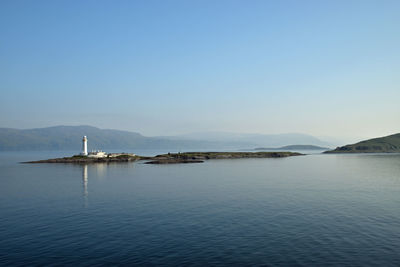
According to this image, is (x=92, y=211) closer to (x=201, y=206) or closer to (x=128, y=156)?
(x=201, y=206)

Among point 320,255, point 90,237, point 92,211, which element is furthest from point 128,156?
point 320,255

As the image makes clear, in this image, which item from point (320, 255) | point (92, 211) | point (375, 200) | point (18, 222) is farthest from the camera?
point (375, 200)

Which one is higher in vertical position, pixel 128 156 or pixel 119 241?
pixel 128 156

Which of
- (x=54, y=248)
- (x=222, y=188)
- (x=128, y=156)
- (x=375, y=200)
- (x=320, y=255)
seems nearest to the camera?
(x=320, y=255)

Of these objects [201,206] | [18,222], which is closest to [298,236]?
[201,206]

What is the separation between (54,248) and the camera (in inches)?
1022

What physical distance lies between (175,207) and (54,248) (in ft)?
63.0

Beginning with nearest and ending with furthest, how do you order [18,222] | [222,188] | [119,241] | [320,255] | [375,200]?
1. [320,255]
2. [119,241]
3. [18,222]
4. [375,200]
5. [222,188]

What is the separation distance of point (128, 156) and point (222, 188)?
423ft

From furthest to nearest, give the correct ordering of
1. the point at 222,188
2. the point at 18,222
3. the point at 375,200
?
the point at 222,188
the point at 375,200
the point at 18,222

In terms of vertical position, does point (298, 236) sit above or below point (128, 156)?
below

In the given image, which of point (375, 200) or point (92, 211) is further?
point (375, 200)

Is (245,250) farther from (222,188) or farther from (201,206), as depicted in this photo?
(222,188)

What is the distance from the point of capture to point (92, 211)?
40750mm
